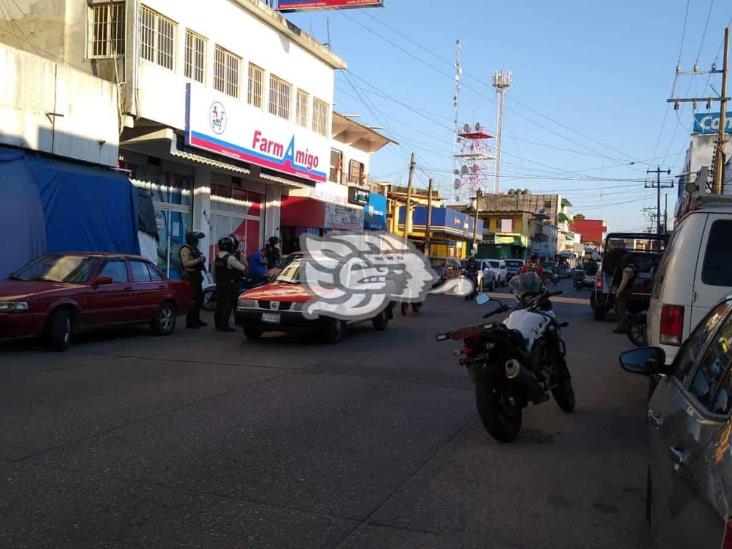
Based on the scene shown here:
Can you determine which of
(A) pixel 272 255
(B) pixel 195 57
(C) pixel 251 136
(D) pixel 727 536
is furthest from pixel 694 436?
(C) pixel 251 136

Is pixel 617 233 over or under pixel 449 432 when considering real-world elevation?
over

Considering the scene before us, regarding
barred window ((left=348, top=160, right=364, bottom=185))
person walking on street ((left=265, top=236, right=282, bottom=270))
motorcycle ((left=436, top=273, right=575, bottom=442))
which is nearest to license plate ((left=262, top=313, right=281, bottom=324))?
motorcycle ((left=436, top=273, right=575, bottom=442))

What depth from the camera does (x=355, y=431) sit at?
6184 millimetres

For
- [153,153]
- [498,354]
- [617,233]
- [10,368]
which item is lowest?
[10,368]

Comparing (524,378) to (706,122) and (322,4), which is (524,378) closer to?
(322,4)

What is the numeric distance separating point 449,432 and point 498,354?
0.95 metres

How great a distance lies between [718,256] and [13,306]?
8.74 metres

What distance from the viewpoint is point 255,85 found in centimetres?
2244

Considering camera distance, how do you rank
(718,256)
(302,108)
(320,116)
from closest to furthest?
(718,256)
(302,108)
(320,116)

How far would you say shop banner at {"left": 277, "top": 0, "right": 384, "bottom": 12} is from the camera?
20531 mm

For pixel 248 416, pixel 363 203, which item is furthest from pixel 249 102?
pixel 248 416

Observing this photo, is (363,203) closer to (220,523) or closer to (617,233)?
(617,233)

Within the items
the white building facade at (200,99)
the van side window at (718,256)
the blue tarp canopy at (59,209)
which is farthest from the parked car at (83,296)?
the van side window at (718,256)

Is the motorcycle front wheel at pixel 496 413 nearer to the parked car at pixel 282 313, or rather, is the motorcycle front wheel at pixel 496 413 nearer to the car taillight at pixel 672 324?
the car taillight at pixel 672 324
